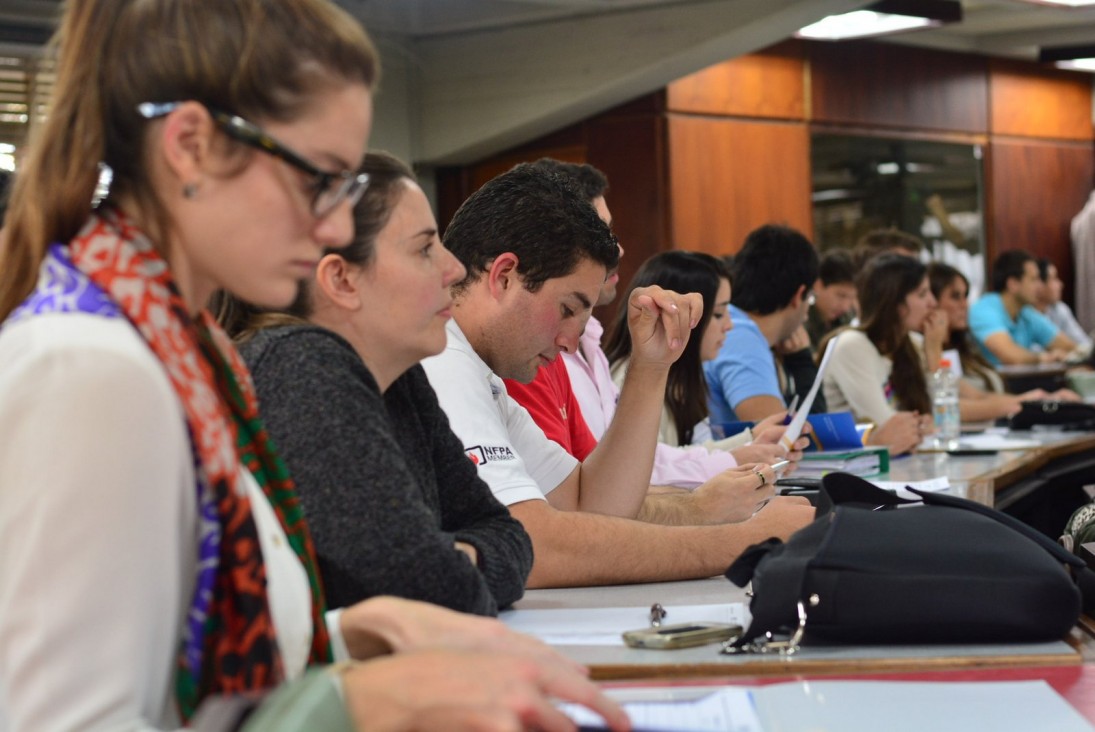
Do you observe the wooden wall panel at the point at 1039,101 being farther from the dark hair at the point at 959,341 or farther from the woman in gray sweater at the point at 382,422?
the woman in gray sweater at the point at 382,422

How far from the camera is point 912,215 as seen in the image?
9.17 m

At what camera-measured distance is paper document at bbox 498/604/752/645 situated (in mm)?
1549

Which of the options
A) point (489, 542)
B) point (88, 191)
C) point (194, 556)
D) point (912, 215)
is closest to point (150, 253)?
point (88, 191)

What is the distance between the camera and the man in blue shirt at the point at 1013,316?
8875 millimetres

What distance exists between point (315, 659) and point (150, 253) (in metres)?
0.40

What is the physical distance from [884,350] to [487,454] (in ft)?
10.5

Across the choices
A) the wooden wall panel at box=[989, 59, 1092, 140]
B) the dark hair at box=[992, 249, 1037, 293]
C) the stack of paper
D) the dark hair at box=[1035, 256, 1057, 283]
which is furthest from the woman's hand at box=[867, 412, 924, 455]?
the wooden wall panel at box=[989, 59, 1092, 140]

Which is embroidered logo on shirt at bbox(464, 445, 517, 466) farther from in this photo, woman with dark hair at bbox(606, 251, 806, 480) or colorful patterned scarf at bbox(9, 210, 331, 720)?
woman with dark hair at bbox(606, 251, 806, 480)

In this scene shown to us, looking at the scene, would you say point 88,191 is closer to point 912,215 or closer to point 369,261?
point 369,261

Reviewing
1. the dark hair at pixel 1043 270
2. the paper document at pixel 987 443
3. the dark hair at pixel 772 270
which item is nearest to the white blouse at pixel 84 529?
the paper document at pixel 987 443

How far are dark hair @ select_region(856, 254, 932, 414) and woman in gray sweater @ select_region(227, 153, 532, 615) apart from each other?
11.1 ft

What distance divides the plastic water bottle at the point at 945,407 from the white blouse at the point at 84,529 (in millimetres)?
3908

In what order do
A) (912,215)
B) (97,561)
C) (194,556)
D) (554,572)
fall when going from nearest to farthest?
1. (97,561)
2. (194,556)
3. (554,572)
4. (912,215)

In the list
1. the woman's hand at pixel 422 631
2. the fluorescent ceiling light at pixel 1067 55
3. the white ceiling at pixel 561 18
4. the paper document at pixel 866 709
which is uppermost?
the white ceiling at pixel 561 18
